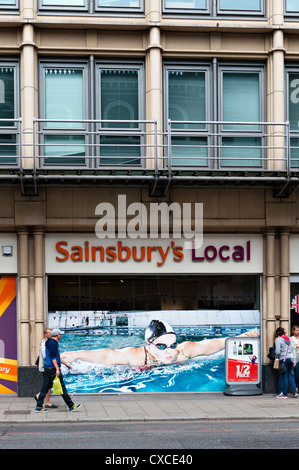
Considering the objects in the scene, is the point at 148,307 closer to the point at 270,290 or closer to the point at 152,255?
the point at 152,255

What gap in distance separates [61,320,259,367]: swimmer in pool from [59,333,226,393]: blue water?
0.36 feet

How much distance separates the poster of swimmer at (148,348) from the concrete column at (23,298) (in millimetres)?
665

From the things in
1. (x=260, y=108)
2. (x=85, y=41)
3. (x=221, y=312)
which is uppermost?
(x=85, y=41)

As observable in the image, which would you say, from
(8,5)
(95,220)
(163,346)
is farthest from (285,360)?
(8,5)

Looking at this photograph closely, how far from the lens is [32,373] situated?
17.2 metres

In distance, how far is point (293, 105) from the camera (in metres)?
18.5

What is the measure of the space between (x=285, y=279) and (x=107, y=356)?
191 inches

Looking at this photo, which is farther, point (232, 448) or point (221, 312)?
point (221, 312)

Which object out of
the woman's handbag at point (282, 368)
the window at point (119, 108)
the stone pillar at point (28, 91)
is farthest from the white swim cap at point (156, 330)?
the stone pillar at point (28, 91)

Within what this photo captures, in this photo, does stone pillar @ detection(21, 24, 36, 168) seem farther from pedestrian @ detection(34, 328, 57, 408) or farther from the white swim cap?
the white swim cap

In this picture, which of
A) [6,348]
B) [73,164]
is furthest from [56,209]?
[6,348]

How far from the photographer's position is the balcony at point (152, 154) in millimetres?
16719

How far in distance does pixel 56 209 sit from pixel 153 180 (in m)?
2.54

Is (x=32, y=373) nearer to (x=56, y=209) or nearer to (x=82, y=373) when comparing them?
(x=82, y=373)
